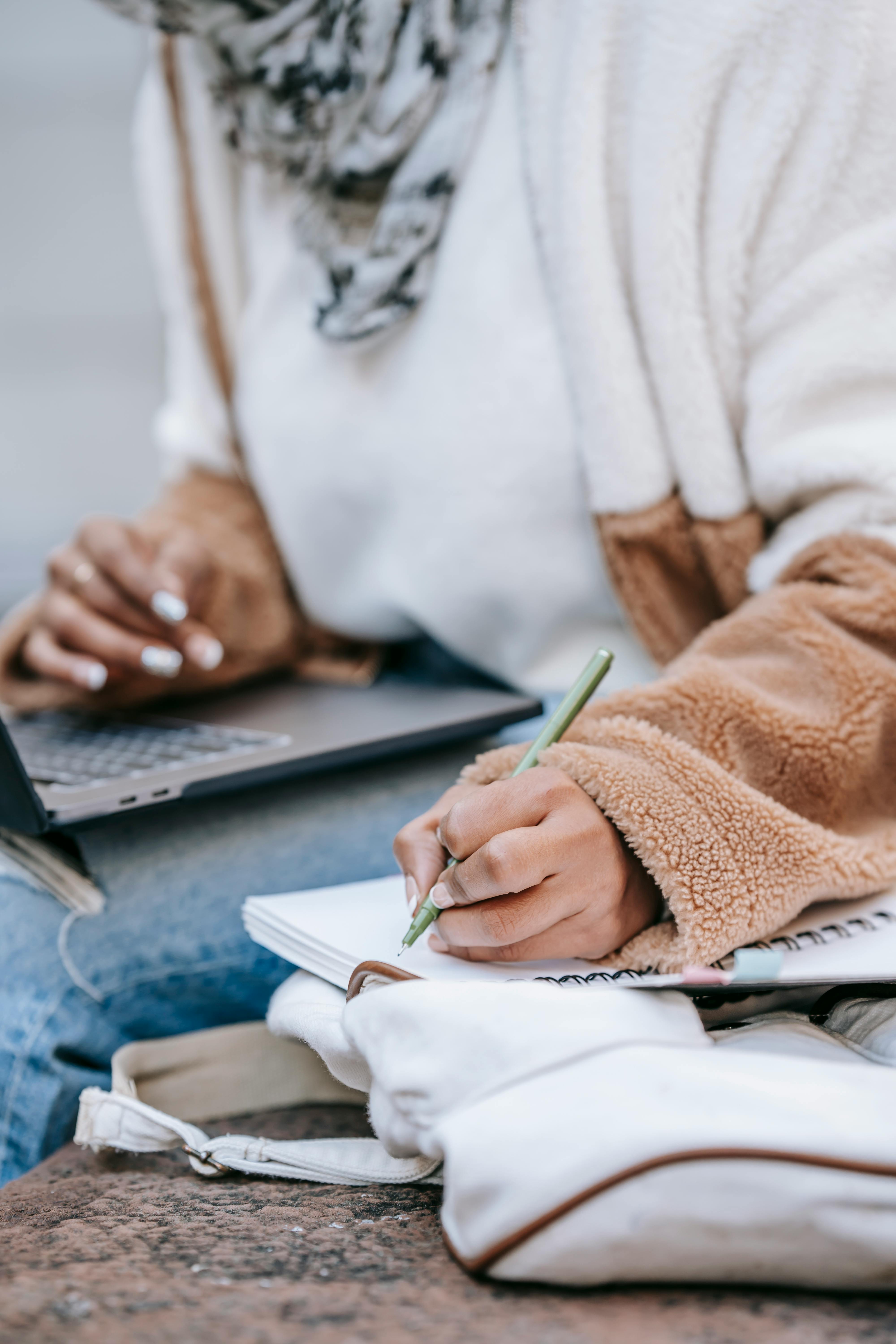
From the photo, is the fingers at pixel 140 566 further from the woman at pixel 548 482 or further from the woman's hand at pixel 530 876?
the woman's hand at pixel 530 876

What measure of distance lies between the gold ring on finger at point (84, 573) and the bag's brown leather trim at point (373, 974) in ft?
1.64

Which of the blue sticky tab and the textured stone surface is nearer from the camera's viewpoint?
the textured stone surface

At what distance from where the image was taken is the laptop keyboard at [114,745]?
0.60 meters

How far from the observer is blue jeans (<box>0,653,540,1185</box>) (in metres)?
0.51

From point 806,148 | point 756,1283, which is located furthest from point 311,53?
point 756,1283

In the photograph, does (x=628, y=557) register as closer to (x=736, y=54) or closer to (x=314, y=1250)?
(x=736, y=54)

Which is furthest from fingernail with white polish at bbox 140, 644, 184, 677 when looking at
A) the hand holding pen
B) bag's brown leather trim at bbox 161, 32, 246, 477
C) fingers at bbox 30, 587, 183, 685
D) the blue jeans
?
the hand holding pen

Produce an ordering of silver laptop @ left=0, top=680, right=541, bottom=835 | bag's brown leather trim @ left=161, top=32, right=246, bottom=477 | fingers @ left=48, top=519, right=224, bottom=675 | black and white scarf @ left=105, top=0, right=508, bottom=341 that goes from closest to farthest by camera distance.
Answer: silver laptop @ left=0, top=680, right=541, bottom=835 → black and white scarf @ left=105, top=0, right=508, bottom=341 → fingers @ left=48, top=519, right=224, bottom=675 → bag's brown leather trim @ left=161, top=32, right=246, bottom=477

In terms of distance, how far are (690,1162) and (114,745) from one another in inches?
21.3

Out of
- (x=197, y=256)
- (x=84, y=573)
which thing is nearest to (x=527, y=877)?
(x=84, y=573)

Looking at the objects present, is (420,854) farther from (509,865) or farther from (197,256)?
(197,256)

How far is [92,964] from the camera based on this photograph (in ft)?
1.74

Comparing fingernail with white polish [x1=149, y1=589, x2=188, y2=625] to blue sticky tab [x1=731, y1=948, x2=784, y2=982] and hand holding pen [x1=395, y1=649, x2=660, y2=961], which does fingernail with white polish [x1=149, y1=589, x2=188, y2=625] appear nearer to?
hand holding pen [x1=395, y1=649, x2=660, y2=961]

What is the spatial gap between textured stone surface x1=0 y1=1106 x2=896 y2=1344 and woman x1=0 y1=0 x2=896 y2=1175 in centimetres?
12
